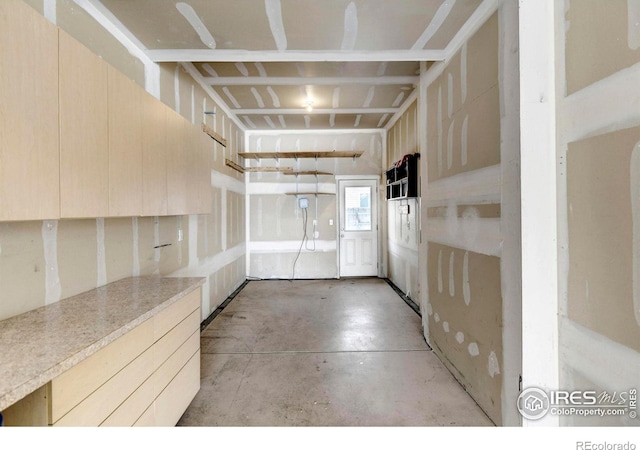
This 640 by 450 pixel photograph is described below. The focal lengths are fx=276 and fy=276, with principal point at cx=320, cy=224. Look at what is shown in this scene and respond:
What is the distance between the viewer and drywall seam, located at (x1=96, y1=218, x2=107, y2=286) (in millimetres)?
1847

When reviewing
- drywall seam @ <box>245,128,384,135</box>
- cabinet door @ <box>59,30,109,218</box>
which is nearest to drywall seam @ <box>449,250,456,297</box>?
cabinet door @ <box>59,30,109,218</box>

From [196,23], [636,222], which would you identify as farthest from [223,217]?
[636,222]

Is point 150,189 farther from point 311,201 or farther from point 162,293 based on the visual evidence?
point 311,201

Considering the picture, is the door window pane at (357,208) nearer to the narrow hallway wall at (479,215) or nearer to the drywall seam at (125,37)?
the narrow hallway wall at (479,215)

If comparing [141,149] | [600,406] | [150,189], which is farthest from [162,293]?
[600,406]

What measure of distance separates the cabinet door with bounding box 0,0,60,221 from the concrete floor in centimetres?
158

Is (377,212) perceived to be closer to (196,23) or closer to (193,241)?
(193,241)

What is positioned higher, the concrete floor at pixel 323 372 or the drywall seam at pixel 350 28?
the drywall seam at pixel 350 28

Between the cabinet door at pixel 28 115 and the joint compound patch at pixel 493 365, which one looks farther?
the joint compound patch at pixel 493 365

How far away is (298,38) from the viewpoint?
7.55ft

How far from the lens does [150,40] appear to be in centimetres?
228

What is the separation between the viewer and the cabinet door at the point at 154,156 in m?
1.82

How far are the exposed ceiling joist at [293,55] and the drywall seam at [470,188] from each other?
1.15 m


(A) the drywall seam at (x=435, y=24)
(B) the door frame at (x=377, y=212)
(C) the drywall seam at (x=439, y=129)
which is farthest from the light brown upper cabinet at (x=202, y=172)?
(B) the door frame at (x=377, y=212)
